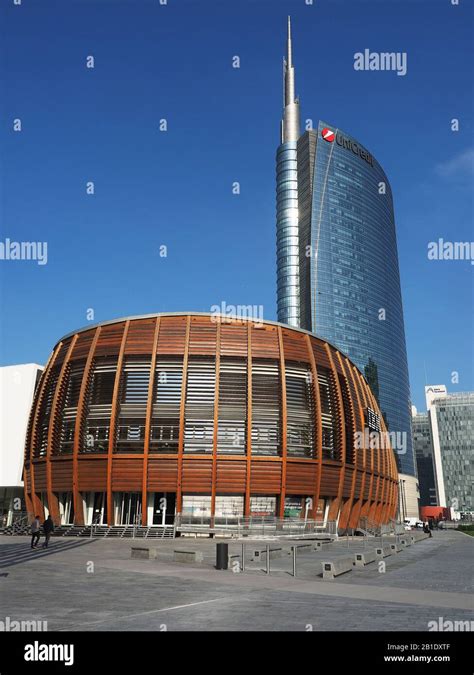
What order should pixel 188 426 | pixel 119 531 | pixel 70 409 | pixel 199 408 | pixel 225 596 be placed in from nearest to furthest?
pixel 225 596 → pixel 119 531 → pixel 188 426 → pixel 199 408 → pixel 70 409

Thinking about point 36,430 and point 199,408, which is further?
point 36,430

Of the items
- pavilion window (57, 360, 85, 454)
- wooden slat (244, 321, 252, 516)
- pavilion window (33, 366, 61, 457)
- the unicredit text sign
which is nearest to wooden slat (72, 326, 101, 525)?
pavilion window (57, 360, 85, 454)

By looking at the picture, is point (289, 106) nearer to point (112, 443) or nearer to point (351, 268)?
point (351, 268)

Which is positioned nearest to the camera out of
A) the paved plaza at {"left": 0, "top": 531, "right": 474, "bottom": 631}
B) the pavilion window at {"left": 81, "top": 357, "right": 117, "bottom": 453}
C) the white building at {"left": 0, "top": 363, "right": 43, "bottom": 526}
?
the paved plaza at {"left": 0, "top": 531, "right": 474, "bottom": 631}

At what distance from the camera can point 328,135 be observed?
162m

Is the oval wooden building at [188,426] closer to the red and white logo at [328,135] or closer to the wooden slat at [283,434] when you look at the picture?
the wooden slat at [283,434]

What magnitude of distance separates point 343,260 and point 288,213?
2416 cm

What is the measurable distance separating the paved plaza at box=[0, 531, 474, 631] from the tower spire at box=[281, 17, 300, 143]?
561 ft

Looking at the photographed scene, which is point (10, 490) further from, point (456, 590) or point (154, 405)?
point (456, 590)

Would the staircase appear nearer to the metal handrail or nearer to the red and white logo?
the metal handrail

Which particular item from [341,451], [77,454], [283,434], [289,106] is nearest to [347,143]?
[289,106]

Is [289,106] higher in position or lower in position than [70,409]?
higher

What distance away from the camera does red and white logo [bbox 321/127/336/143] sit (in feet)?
528

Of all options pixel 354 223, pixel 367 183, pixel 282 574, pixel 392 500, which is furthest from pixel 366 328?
pixel 282 574
